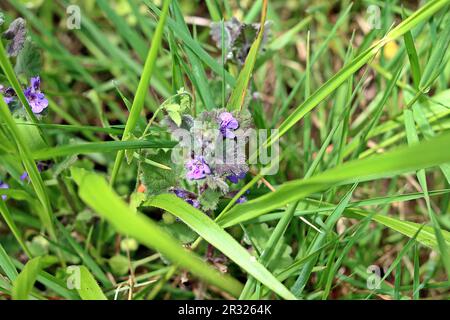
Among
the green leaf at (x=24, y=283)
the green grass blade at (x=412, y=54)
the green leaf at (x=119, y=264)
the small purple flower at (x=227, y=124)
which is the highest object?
the green grass blade at (x=412, y=54)

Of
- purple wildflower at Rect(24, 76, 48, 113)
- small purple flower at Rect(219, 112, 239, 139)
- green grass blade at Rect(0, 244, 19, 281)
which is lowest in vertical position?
green grass blade at Rect(0, 244, 19, 281)

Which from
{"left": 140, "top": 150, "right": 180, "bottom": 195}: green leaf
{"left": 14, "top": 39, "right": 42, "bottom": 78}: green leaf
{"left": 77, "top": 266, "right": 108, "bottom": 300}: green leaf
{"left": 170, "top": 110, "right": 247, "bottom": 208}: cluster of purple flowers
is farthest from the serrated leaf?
{"left": 77, "top": 266, "right": 108, "bottom": 300}: green leaf

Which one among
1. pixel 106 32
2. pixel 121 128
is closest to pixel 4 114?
pixel 121 128

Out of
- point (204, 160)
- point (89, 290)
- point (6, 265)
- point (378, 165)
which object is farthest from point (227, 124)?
point (6, 265)

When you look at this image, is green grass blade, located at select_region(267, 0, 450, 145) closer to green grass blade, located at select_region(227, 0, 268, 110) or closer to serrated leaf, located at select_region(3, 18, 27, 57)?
green grass blade, located at select_region(227, 0, 268, 110)

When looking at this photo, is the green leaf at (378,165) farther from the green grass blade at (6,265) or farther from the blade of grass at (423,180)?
the green grass blade at (6,265)

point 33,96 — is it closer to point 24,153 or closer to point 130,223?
point 24,153

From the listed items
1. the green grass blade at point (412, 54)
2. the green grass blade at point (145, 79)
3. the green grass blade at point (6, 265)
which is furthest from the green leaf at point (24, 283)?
the green grass blade at point (412, 54)
